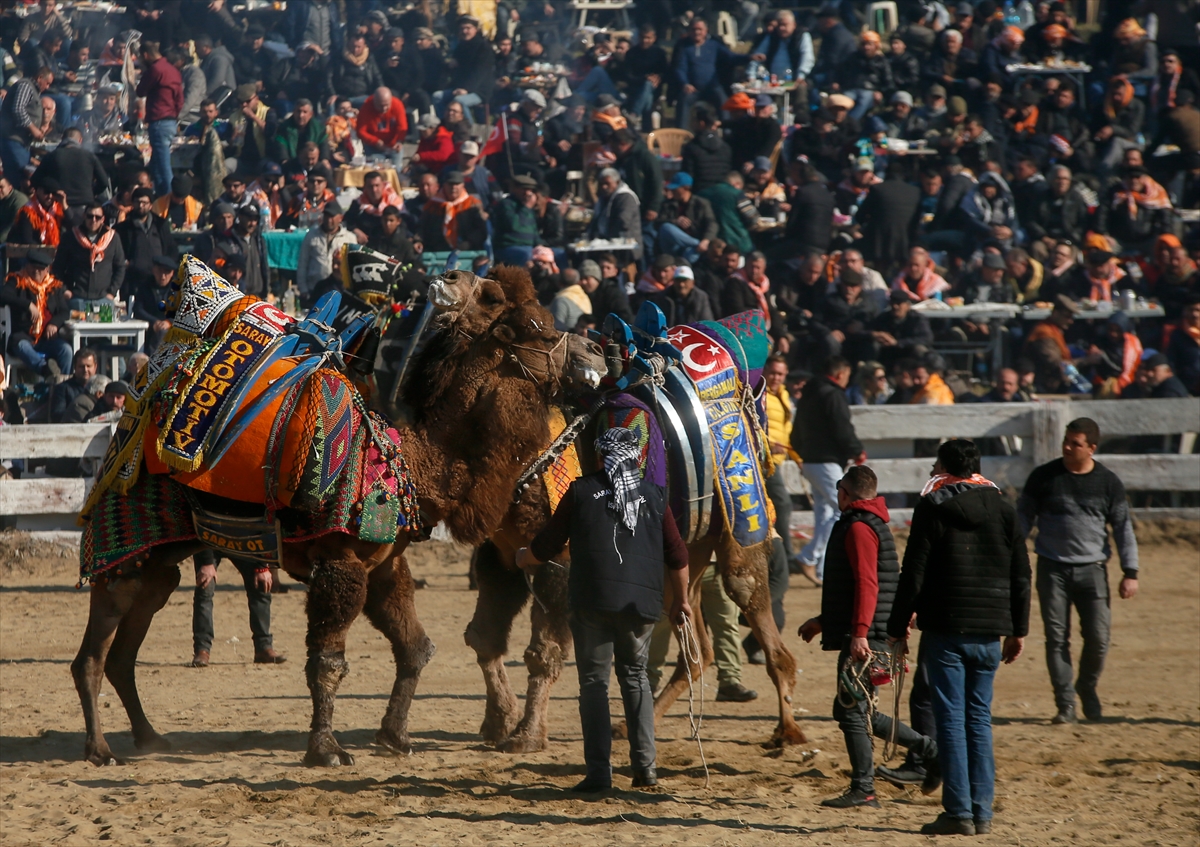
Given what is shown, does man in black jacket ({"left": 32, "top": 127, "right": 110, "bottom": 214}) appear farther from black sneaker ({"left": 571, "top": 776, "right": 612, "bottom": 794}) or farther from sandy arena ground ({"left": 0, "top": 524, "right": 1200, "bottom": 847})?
black sneaker ({"left": 571, "top": 776, "right": 612, "bottom": 794})

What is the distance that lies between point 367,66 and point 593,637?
Answer: 1479cm

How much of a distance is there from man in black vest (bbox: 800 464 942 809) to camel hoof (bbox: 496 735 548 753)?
1.63 metres

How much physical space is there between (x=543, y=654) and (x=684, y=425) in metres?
1.39

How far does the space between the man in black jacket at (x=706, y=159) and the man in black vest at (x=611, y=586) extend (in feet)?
36.8

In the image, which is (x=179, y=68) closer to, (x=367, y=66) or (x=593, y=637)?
(x=367, y=66)

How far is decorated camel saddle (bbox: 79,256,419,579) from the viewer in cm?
602

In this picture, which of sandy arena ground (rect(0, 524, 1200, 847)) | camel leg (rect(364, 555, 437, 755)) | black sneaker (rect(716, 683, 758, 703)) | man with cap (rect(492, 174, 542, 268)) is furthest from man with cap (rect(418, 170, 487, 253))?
camel leg (rect(364, 555, 437, 755))

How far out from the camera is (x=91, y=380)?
504 inches

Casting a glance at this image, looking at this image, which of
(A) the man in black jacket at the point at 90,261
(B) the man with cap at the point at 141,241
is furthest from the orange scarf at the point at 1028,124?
(A) the man in black jacket at the point at 90,261

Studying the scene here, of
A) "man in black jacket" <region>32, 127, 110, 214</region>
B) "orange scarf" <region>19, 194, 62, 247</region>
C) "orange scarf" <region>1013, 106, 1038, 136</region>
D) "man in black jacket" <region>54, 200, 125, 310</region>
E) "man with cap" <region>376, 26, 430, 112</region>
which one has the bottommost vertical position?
"man in black jacket" <region>54, 200, 125, 310</region>

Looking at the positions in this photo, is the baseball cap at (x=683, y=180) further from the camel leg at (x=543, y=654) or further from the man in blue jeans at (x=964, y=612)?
the man in blue jeans at (x=964, y=612)

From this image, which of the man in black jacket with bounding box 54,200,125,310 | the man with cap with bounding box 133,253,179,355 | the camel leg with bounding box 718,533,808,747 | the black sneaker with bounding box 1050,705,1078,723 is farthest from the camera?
the man with cap with bounding box 133,253,179,355

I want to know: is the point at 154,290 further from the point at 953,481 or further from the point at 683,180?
the point at 953,481

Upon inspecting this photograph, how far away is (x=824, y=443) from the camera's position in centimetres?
1108
